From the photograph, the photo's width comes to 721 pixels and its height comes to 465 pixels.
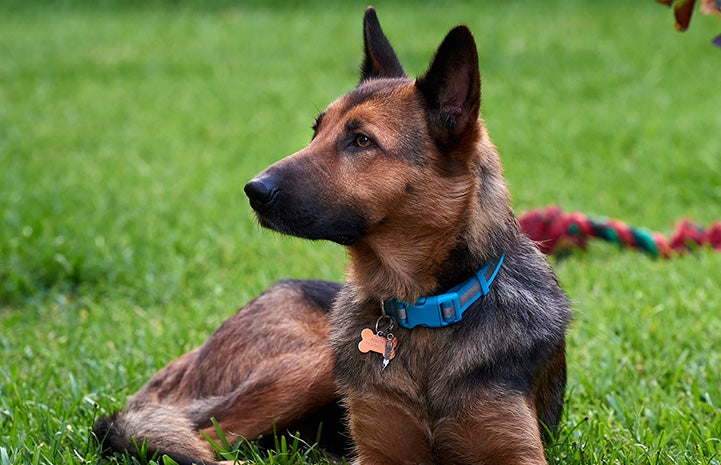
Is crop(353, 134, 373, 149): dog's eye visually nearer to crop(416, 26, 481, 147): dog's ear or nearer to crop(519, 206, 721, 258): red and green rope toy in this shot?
crop(416, 26, 481, 147): dog's ear

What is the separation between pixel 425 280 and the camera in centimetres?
386

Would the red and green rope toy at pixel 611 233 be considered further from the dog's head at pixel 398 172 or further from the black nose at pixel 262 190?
the black nose at pixel 262 190

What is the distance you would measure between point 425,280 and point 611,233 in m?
3.91

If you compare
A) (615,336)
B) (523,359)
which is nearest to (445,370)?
(523,359)

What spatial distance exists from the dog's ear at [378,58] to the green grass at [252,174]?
1727mm

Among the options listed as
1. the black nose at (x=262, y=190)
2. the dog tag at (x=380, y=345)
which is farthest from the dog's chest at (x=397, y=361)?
the black nose at (x=262, y=190)

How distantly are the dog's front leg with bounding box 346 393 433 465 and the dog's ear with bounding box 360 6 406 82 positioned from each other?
1.47 meters

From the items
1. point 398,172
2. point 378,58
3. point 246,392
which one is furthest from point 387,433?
point 378,58

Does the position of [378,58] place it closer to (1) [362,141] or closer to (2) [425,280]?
(1) [362,141]

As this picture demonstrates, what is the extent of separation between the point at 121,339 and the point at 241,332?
1.60 metres

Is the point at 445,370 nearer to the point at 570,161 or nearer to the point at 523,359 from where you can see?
the point at 523,359

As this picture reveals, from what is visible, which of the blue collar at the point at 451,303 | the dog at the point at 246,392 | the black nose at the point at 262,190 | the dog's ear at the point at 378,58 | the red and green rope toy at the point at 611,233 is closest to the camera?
the black nose at the point at 262,190

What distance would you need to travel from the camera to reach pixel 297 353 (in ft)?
14.1

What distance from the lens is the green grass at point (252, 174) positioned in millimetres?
4887
